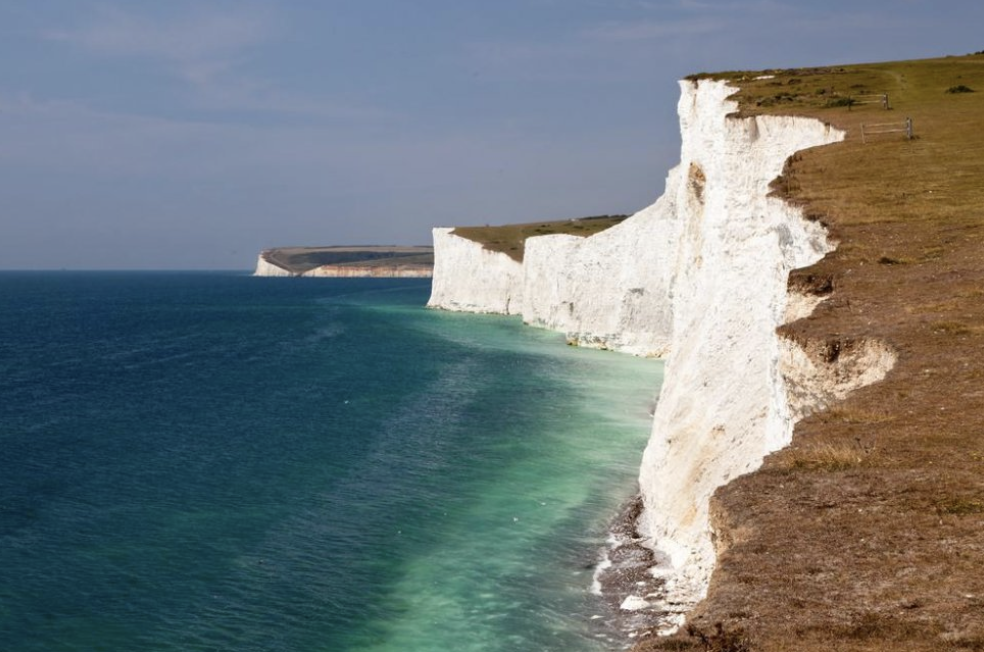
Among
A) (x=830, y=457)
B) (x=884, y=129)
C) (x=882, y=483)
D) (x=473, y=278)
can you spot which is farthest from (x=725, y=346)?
(x=473, y=278)

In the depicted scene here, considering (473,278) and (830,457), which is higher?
(473,278)

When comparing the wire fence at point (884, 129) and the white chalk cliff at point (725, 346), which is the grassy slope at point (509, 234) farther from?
the wire fence at point (884, 129)

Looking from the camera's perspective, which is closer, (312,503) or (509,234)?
(312,503)

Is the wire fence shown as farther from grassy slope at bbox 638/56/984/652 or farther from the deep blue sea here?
the deep blue sea

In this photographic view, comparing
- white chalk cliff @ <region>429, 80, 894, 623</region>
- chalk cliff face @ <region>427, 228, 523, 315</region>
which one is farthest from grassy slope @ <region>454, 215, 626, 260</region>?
white chalk cliff @ <region>429, 80, 894, 623</region>

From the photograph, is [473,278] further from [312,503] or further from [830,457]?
[830,457]

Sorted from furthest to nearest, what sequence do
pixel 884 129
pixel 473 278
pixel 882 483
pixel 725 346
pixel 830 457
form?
pixel 473 278
pixel 884 129
pixel 725 346
pixel 830 457
pixel 882 483
